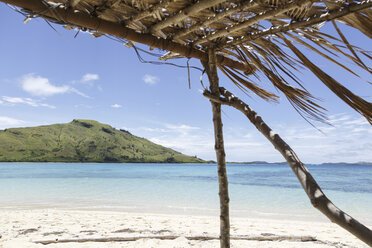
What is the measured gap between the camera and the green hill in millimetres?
59344

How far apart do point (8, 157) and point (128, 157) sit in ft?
87.9

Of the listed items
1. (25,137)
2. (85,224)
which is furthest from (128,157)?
(85,224)

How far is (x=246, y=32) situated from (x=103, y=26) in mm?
811

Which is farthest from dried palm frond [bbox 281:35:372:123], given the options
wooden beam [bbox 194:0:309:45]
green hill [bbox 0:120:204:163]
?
green hill [bbox 0:120:204:163]

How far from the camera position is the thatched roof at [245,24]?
3.68 feet

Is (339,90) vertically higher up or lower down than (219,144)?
higher up

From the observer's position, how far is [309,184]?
2.87 ft

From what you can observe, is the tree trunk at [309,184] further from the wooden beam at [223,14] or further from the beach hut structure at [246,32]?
the wooden beam at [223,14]

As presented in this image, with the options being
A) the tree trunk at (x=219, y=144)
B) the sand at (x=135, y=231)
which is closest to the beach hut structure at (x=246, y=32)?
the tree trunk at (x=219, y=144)

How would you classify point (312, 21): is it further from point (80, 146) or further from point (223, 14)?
point (80, 146)

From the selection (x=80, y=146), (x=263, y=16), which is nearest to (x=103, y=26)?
(x=263, y=16)

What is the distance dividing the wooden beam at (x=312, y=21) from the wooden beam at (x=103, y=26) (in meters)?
0.29

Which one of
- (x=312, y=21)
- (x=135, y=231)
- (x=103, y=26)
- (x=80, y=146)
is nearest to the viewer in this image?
(x=312, y=21)

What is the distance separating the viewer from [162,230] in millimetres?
4047
